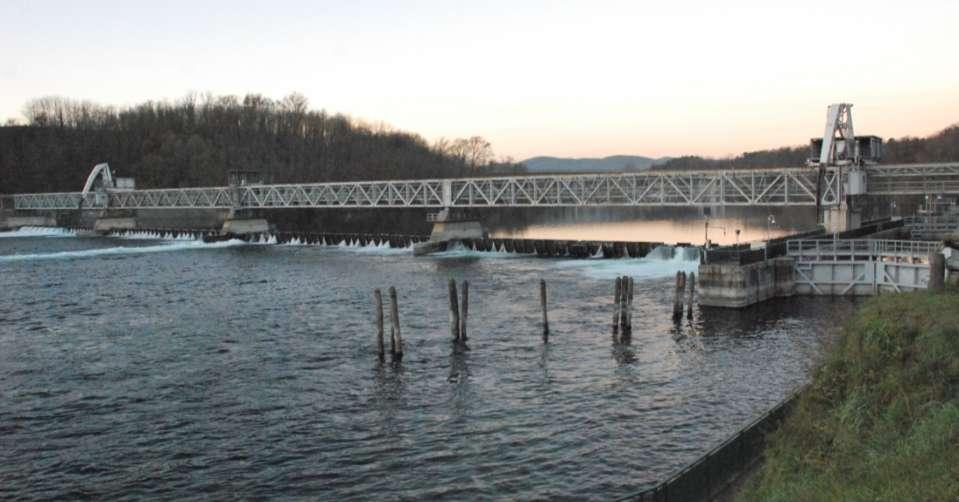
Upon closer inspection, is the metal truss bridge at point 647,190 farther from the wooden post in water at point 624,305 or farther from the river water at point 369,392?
the wooden post in water at point 624,305

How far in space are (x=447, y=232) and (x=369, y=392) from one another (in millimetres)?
58538

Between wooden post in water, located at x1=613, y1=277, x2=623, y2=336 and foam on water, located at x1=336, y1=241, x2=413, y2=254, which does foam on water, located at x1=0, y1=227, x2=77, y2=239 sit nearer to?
foam on water, located at x1=336, y1=241, x2=413, y2=254

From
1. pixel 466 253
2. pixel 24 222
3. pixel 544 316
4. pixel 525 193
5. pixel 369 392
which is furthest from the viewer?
pixel 24 222

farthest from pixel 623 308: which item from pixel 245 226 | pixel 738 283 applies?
pixel 245 226

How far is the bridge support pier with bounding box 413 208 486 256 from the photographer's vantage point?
79.4 metres

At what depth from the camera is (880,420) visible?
13914mm

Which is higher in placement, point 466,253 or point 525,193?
point 525,193

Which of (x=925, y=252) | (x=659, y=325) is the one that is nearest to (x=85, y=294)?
(x=659, y=325)

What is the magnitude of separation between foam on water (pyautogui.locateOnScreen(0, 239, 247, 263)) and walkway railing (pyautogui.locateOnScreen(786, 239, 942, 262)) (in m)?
69.8

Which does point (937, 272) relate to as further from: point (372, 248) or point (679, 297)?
point (372, 248)

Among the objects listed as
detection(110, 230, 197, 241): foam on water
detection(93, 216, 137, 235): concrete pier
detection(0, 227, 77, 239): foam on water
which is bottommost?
detection(110, 230, 197, 241): foam on water

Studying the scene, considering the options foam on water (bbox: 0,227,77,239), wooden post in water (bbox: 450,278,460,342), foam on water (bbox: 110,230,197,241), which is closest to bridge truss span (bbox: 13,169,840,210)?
foam on water (bbox: 0,227,77,239)

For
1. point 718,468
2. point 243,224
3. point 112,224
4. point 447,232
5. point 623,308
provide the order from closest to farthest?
point 718,468 → point 623,308 → point 447,232 → point 243,224 → point 112,224

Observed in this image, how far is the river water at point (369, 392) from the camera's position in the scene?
1867cm
